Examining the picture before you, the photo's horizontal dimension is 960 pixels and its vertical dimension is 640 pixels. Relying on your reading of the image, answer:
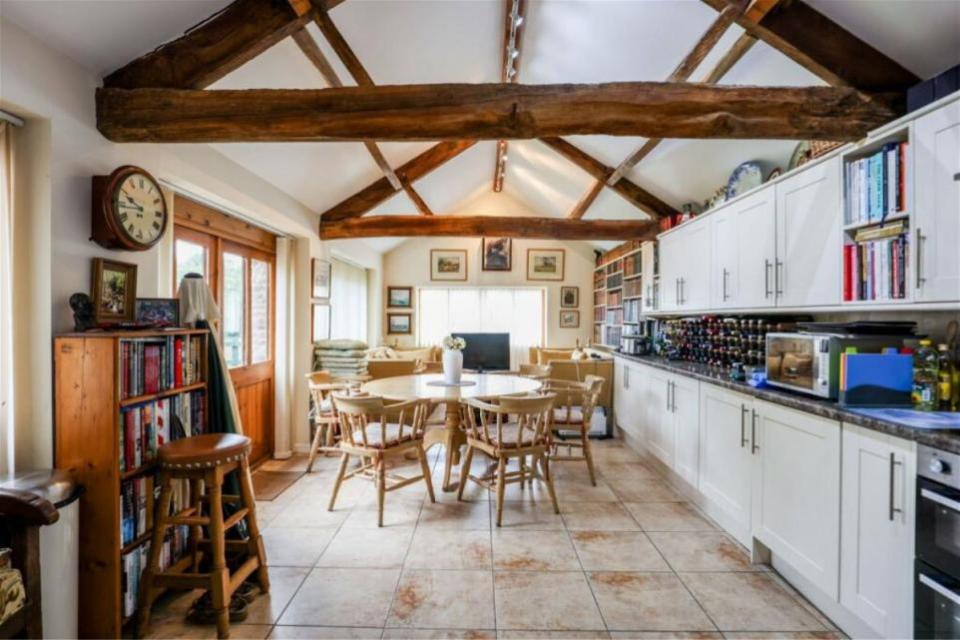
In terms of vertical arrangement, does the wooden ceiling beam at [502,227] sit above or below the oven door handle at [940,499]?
above

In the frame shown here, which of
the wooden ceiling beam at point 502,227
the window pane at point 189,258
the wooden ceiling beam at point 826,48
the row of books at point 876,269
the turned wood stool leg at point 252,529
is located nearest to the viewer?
the row of books at point 876,269

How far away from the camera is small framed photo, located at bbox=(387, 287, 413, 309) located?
7.49 metres

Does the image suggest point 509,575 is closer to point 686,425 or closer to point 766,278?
point 686,425

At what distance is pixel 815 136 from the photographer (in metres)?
2.22

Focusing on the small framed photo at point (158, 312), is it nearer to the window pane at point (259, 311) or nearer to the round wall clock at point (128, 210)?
the round wall clock at point (128, 210)

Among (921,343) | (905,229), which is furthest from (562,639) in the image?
(905,229)

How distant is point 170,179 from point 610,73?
122 inches

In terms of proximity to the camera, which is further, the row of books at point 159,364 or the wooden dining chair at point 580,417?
the wooden dining chair at point 580,417

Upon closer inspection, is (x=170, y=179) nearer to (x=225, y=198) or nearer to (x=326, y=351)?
(x=225, y=198)

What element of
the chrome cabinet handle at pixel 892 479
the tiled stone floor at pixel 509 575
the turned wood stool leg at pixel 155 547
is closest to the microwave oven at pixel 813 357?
the chrome cabinet handle at pixel 892 479

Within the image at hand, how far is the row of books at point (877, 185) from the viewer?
192 centimetres

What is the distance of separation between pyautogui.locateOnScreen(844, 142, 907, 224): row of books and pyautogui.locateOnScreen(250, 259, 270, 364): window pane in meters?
4.13

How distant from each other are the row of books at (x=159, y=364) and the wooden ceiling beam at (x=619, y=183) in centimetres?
376

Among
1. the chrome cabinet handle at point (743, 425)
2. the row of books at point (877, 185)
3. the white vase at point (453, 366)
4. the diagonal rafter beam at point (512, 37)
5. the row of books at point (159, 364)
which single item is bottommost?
the chrome cabinet handle at point (743, 425)
